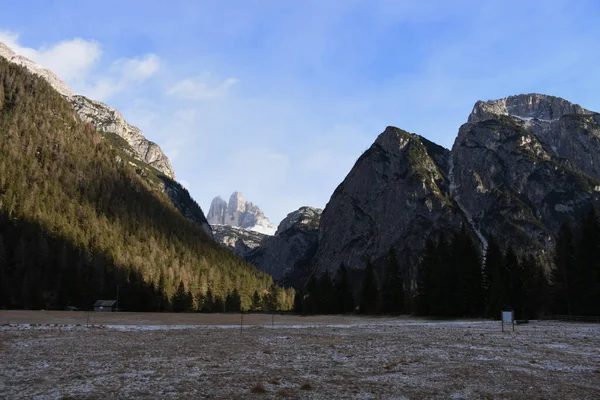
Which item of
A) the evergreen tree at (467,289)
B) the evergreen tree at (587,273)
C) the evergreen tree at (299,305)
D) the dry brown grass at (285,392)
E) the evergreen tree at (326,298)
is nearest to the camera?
the dry brown grass at (285,392)

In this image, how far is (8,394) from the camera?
14844mm

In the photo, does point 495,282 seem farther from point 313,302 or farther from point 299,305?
point 299,305

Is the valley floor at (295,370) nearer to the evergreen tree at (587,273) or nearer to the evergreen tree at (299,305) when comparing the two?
the evergreen tree at (587,273)

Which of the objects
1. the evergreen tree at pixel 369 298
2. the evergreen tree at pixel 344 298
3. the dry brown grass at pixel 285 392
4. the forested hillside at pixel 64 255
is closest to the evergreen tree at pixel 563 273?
the evergreen tree at pixel 369 298

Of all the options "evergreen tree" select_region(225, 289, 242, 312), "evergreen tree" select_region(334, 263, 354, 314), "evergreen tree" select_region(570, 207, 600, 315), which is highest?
"evergreen tree" select_region(570, 207, 600, 315)

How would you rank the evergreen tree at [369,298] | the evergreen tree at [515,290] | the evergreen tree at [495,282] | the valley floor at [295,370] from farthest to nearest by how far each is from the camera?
the evergreen tree at [369,298] → the evergreen tree at [515,290] → the evergreen tree at [495,282] → the valley floor at [295,370]

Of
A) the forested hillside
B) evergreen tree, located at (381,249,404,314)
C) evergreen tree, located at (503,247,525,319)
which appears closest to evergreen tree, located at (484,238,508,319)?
evergreen tree, located at (503,247,525,319)

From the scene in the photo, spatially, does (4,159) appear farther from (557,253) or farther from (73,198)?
(557,253)

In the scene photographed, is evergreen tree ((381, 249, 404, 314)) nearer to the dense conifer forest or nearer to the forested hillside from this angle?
the dense conifer forest

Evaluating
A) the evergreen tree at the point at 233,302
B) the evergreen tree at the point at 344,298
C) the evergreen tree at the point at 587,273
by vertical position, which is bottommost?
the evergreen tree at the point at 233,302

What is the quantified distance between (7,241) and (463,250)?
149 meters

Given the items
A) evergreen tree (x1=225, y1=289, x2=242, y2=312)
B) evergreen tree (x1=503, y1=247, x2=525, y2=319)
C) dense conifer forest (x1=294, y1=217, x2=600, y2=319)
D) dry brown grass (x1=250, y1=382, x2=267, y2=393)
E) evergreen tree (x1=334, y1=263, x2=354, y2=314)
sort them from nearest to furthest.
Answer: dry brown grass (x1=250, y1=382, x2=267, y2=393) < dense conifer forest (x1=294, y1=217, x2=600, y2=319) < evergreen tree (x1=503, y1=247, x2=525, y2=319) < evergreen tree (x1=334, y1=263, x2=354, y2=314) < evergreen tree (x1=225, y1=289, x2=242, y2=312)

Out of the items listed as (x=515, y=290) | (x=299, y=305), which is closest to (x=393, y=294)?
(x=515, y=290)

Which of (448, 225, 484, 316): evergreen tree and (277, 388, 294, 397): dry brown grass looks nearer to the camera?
(277, 388, 294, 397): dry brown grass
